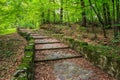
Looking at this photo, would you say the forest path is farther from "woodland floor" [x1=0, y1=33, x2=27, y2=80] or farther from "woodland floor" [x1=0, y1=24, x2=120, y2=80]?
"woodland floor" [x1=0, y1=33, x2=27, y2=80]

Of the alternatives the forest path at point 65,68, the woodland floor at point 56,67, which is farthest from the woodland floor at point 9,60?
the forest path at point 65,68

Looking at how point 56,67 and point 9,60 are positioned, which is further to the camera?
point 9,60

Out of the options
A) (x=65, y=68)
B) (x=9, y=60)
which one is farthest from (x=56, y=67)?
(x=9, y=60)

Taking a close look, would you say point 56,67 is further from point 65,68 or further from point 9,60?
point 9,60

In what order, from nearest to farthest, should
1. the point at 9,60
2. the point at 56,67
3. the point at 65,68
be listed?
1. the point at 65,68
2. the point at 56,67
3. the point at 9,60

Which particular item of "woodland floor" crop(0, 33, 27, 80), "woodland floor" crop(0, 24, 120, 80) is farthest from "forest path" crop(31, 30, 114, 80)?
"woodland floor" crop(0, 33, 27, 80)

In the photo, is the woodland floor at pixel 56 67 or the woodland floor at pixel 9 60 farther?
the woodland floor at pixel 9 60

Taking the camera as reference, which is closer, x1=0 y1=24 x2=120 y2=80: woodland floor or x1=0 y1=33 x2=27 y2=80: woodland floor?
x1=0 y1=24 x2=120 y2=80: woodland floor

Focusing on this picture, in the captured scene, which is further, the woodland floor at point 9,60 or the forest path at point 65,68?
the woodland floor at point 9,60

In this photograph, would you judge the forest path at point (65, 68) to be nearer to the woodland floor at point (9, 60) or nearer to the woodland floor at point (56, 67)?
the woodland floor at point (56, 67)

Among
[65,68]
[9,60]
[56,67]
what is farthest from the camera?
[9,60]

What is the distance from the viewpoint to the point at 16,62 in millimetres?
7176

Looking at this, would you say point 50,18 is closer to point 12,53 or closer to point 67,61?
point 12,53

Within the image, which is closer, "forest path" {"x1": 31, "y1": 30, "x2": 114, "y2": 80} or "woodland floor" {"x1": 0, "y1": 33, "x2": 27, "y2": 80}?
"forest path" {"x1": 31, "y1": 30, "x2": 114, "y2": 80}
